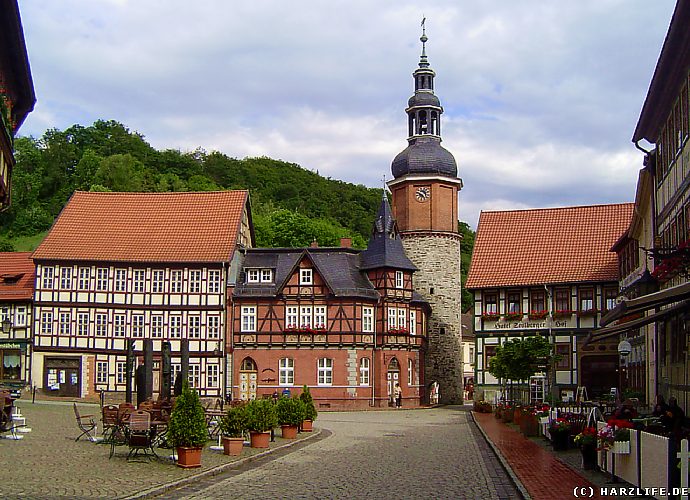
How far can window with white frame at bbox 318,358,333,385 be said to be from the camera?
5141 centimetres

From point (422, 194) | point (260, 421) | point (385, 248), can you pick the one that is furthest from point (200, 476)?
point (422, 194)

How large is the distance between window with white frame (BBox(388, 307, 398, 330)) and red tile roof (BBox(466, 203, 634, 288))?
5.14 metres

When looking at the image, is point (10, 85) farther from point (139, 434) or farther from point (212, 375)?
point (212, 375)

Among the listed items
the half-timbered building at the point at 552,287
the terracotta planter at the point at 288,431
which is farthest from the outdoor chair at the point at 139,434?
the half-timbered building at the point at 552,287

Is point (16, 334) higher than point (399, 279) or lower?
lower

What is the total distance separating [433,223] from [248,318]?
14.3 m

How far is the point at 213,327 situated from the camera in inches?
2062

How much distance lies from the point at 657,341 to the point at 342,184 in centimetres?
8529

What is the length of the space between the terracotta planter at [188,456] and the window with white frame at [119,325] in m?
35.7

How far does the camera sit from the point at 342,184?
110 m

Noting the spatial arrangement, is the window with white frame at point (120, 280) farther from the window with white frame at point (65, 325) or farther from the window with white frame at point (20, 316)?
the window with white frame at point (20, 316)

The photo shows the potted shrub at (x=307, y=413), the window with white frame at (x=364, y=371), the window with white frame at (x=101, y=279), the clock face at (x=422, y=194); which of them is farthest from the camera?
the clock face at (x=422, y=194)

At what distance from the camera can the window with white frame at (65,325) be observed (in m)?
52.0

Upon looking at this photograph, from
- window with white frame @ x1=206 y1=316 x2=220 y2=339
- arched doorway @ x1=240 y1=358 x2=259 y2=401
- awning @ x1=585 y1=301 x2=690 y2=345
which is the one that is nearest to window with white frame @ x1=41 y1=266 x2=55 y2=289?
window with white frame @ x1=206 y1=316 x2=220 y2=339
